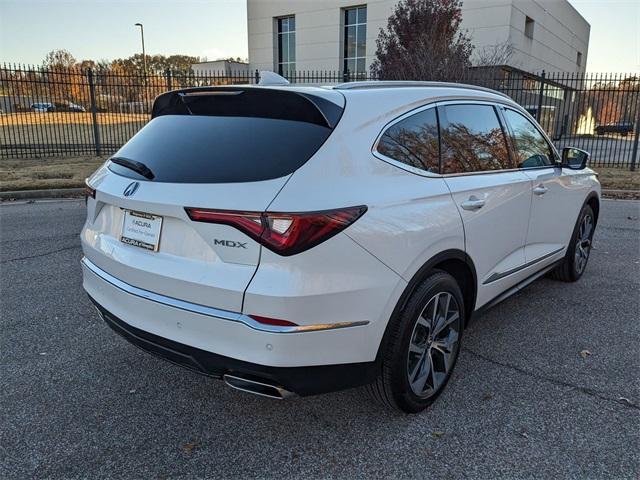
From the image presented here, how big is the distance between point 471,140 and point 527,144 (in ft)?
3.07

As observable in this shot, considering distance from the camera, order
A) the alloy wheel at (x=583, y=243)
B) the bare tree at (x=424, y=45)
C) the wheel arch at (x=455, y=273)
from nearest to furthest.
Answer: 1. the wheel arch at (x=455, y=273)
2. the alloy wheel at (x=583, y=243)
3. the bare tree at (x=424, y=45)

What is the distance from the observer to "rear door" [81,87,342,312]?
2.24 metres

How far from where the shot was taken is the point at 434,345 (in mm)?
2936

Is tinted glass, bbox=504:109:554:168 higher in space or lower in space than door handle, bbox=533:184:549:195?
higher

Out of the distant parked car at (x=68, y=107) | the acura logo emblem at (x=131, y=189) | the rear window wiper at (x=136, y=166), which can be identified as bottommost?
the acura logo emblem at (x=131, y=189)

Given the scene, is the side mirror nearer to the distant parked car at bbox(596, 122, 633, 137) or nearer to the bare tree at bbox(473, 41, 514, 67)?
the distant parked car at bbox(596, 122, 633, 137)

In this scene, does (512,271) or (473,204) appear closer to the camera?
(473,204)

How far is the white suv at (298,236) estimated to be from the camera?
2193 mm

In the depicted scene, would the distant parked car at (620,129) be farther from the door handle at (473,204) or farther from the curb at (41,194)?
the door handle at (473,204)

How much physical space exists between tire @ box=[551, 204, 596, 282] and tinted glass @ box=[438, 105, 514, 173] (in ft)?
→ 5.43

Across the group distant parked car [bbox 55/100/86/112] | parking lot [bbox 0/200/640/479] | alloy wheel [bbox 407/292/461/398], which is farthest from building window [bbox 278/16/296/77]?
alloy wheel [bbox 407/292/461/398]

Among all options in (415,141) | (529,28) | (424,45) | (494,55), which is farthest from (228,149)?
(529,28)

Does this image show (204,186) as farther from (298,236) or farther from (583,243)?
(583,243)

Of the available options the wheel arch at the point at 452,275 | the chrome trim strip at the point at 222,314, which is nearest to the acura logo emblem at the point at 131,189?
the chrome trim strip at the point at 222,314
